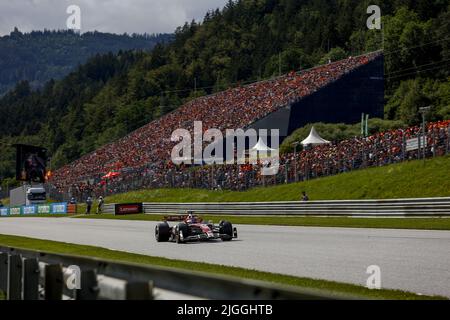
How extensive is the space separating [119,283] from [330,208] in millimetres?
24539

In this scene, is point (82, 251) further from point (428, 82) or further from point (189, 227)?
point (428, 82)

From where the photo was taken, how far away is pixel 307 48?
108 m

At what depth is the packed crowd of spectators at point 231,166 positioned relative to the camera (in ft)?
108

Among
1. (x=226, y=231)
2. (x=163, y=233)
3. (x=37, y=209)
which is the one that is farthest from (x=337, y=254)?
(x=37, y=209)

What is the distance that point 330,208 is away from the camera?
96.5 ft

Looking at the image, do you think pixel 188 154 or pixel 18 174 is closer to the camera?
pixel 18 174

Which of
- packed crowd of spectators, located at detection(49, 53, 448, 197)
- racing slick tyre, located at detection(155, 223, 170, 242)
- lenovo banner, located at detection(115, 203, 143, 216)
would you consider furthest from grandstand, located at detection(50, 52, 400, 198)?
racing slick tyre, located at detection(155, 223, 170, 242)

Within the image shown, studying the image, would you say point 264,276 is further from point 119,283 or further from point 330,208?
point 330,208
